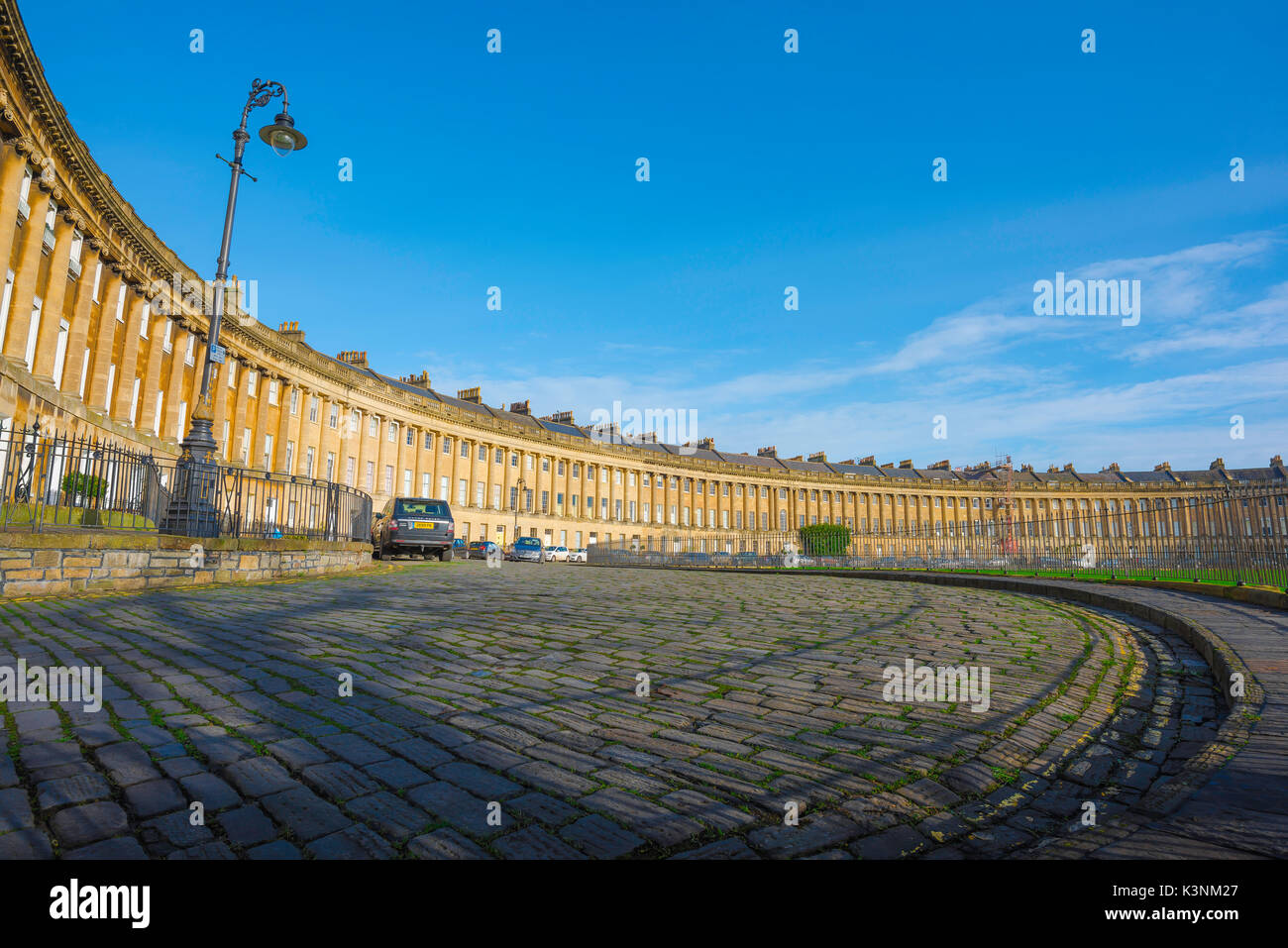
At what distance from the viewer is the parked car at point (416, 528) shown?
2288cm

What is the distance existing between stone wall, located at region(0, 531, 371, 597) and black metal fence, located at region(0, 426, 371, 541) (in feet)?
1.13

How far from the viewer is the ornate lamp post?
466 inches

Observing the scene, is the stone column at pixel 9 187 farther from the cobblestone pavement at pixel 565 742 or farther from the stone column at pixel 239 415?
the stone column at pixel 239 415

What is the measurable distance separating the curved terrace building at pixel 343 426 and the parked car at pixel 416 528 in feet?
32.1

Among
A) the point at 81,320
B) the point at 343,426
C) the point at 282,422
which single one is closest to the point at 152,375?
the point at 81,320

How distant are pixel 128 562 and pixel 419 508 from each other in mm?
13368

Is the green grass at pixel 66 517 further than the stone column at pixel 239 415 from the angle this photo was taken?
No

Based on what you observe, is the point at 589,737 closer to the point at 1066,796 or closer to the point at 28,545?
the point at 1066,796

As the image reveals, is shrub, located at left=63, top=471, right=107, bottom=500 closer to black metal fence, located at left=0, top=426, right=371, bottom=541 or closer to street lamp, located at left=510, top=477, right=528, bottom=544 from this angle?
black metal fence, located at left=0, top=426, right=371, bottom=541

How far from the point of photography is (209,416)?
13.2 metres

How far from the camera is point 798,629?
313 inches

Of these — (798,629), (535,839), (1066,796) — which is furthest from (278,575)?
(1066,796)

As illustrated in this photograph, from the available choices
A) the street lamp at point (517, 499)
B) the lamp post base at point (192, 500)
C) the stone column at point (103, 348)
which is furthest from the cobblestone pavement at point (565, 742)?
the street lamp at point (517, 499)
